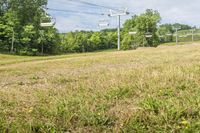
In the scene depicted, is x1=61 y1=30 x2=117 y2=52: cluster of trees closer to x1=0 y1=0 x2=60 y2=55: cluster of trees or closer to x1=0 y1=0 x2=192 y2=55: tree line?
x1=0 y1=0 x2=192 y2=55: tree line

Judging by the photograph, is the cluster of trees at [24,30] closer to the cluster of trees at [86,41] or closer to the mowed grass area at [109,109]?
the cluster of trees at [86,41]

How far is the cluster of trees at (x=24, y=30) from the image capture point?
94.4 meters

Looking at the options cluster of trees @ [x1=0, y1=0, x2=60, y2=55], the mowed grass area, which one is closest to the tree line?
cluster of trees @ [x1=0, y1=0, x2=60, y2=55]

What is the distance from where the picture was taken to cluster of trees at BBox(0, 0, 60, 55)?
9438 centimetres

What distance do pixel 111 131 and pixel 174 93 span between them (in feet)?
7.61

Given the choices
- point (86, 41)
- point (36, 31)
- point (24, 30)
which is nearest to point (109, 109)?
point (24, 30)

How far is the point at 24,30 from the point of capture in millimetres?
95562

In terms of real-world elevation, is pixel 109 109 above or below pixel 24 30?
below

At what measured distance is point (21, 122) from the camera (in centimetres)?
632

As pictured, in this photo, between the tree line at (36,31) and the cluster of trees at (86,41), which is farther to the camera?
the cluster of trees at (86,41)

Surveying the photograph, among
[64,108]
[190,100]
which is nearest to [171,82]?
[190,100]

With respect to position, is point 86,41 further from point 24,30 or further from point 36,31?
point 24,30

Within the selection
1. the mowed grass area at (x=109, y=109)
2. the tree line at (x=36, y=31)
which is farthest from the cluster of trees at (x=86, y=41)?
the mowed grass area at (x=109, y=109)

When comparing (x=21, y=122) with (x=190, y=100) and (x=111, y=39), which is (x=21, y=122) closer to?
(x=190, y=100)
